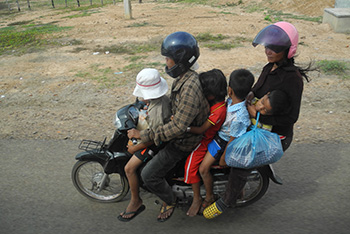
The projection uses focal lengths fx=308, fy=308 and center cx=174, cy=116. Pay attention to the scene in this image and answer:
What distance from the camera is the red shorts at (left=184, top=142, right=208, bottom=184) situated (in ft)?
10.0

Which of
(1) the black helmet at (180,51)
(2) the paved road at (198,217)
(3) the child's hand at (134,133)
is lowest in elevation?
(2) the paved road at (198,217)

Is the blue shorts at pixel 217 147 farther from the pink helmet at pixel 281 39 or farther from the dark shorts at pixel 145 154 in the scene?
the pink helmet at pixel 281 39

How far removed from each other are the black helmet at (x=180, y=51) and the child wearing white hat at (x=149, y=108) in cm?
19

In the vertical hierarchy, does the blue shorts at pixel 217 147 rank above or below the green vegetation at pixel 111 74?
above

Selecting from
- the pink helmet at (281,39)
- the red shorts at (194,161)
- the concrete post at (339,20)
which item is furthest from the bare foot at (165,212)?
the concrete post at (339,20)

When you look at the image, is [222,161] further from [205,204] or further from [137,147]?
[137,147]

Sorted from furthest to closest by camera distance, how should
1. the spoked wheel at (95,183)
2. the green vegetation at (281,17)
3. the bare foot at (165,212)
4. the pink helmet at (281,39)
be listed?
the green vegetation at (281,17)
the spoked wheel at (95,183)
the bare foot at (165,212)
the pink helmet at (281,39)

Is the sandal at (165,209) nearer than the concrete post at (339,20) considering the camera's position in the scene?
Yes

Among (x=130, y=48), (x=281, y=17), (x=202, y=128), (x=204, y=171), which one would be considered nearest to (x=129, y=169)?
(x=204, y=171)

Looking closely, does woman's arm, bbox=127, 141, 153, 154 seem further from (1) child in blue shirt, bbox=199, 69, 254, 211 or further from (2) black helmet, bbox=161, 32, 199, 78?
(2) black helmet, bbox=161, 32, 199, 78

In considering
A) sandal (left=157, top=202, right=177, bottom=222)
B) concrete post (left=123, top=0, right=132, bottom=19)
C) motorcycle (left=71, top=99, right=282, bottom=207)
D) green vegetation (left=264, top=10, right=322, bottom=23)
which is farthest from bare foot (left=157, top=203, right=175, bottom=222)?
concrete post (left=123, top=0, right=132, bottom=19)

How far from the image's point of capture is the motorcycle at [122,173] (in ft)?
10.2

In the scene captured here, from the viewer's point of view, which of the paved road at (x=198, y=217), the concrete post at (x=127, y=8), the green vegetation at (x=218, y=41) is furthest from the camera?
the concrete post at (x=127, y=8)

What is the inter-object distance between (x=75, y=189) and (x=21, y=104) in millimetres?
3349
